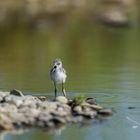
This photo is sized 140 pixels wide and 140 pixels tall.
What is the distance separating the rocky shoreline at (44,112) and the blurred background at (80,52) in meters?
0.35

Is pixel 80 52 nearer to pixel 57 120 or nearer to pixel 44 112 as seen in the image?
pixel 44 112

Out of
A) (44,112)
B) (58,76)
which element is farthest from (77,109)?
(58,76)

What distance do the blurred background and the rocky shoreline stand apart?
1.15ft

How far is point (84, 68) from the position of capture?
82.8 ft

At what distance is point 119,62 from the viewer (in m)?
26.4

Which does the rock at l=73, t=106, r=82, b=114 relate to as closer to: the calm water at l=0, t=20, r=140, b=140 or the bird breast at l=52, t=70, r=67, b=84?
the calm water at l=0, t=20, r=140, b=140

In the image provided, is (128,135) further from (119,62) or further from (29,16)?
(29,16)

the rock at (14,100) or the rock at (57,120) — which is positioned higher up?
the rock at (14,100)

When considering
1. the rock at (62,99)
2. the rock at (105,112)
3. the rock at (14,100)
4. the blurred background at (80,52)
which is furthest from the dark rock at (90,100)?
the rock at (14,100)

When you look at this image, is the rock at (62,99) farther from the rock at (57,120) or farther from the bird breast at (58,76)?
the bird breast at (58,76)

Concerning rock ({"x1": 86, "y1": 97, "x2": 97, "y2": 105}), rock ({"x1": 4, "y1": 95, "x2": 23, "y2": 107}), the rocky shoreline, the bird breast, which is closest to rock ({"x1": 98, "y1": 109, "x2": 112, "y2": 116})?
the rocky shoreline

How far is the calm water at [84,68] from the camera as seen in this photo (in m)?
16.1

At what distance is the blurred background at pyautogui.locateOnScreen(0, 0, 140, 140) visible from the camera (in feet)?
56.2

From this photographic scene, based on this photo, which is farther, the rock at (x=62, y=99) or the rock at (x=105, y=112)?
the rock at (x=62, y=99)
